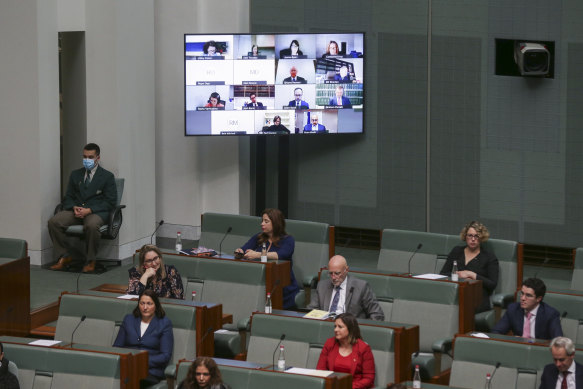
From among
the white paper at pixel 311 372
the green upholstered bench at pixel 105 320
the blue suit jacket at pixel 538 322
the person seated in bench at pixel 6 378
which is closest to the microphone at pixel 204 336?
the green upholstered bench at pixel 105 320

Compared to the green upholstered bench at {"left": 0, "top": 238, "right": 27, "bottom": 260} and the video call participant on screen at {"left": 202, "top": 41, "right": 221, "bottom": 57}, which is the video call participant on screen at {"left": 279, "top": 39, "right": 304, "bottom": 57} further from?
the green upholstered bench at {"left": 0, "top": 238, "right": 27, "bottom": 260}

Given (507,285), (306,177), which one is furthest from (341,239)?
(507,285)

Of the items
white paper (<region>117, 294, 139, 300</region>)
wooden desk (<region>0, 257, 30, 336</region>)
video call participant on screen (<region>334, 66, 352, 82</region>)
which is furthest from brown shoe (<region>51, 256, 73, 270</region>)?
video call participant on screen (<region>334, 66, 352, 82</region>)

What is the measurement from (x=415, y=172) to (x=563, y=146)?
1577mm

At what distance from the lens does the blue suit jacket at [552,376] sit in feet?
20.4

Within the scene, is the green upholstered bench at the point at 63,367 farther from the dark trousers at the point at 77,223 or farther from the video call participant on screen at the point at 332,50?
the video call participant on screen at the point at 332,50

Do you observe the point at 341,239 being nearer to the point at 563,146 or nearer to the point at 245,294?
the point at 563,146

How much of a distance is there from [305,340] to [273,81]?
14.8 ft

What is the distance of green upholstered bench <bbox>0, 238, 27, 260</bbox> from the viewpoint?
8828mm

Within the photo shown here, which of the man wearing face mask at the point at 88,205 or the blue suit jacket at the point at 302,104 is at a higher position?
the blue suit jacket at the point at 302,104

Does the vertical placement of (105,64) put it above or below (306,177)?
above

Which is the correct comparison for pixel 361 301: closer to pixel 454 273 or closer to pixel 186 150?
pixel 454 273

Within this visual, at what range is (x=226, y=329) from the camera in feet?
26.2

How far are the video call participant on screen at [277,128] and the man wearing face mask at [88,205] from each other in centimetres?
170
